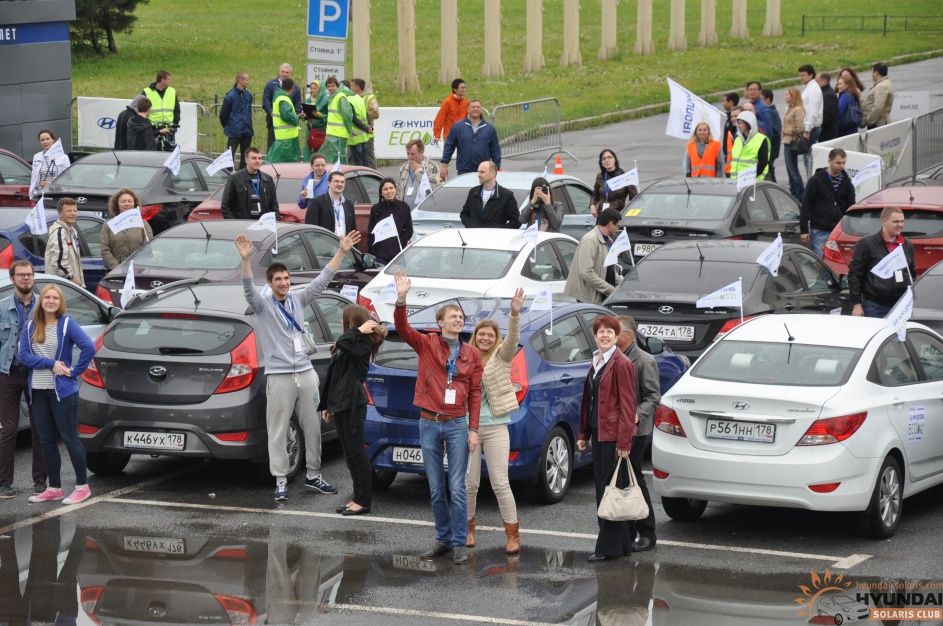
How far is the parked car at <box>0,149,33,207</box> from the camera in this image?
71.7 ft

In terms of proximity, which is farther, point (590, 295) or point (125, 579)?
point (590, 295)

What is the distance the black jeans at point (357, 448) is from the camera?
10969mm

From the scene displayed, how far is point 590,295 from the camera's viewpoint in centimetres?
1525

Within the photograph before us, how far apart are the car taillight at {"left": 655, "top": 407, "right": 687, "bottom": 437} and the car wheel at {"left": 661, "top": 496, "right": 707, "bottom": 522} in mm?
612

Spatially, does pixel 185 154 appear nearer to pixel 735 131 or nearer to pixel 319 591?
pixel 735 131

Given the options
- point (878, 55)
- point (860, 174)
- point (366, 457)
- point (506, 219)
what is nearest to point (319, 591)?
point (366, 457)

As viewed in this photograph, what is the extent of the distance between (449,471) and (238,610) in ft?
6.11

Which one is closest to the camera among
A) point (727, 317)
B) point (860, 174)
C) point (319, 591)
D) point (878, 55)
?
point (319, 591)

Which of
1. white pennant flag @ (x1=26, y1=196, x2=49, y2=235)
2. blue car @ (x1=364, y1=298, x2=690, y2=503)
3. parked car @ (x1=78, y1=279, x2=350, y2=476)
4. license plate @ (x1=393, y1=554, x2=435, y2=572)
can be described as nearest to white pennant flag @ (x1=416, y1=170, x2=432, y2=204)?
white pennant flag @ (x1=26, y1=196, x2=49, y2=235)

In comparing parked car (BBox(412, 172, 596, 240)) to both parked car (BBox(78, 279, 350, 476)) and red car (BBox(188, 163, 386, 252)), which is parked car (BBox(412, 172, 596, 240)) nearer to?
red car (BBox(188, 163, 386, 252))

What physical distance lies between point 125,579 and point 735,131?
16132 millimetres

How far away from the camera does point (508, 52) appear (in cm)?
6000

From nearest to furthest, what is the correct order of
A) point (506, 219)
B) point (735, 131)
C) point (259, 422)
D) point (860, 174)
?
point (259, 422), point (506, 219), point (860, 174), point (735, 131)

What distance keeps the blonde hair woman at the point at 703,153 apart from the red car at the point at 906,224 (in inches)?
129
